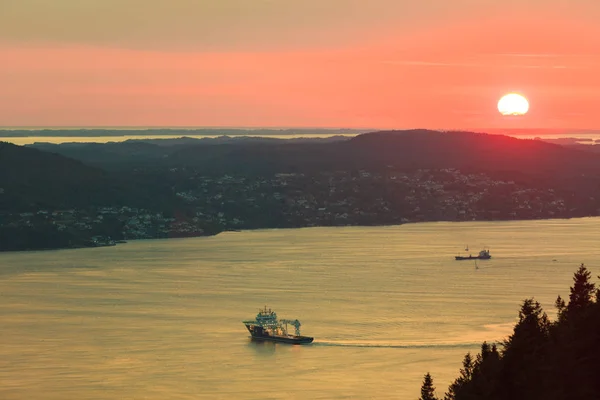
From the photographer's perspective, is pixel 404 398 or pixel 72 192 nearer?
pixel 404 398

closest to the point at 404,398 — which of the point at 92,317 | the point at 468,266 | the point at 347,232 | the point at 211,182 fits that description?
the point at 92,317

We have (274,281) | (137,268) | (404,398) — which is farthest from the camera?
(137,268)

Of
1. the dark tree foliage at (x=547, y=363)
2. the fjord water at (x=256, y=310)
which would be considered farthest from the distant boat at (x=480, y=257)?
the dark tree foliage at (x=547, y=363)

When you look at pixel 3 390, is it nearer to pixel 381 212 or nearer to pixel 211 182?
pixel 381 212

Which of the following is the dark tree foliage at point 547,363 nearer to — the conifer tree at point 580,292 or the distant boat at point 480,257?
A: the conifer tree at point 580,292

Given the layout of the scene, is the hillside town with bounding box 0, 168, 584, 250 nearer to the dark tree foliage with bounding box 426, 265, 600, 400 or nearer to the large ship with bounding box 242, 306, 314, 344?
the large ship with bounding box 242, 306, 314, 344

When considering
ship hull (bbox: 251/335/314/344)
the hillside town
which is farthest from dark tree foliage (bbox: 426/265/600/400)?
the hillside town
